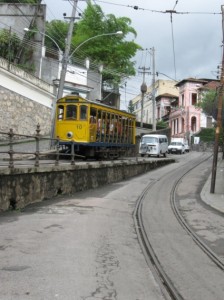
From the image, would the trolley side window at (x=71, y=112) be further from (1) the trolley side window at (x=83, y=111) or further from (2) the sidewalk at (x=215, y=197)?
(2) the sidewalk at (x=215, y=197)

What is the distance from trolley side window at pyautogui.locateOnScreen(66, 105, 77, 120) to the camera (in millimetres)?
26844

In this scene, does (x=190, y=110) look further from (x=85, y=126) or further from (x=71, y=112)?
(x=85, y=126)

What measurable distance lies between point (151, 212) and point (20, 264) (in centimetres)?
802

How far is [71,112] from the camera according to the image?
27000mm

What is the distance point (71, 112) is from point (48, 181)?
11399 millimetres

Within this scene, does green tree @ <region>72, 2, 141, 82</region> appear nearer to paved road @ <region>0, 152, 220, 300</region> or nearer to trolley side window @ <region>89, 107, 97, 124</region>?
trolley side window @ <region>89, 107, 97, 124</region>

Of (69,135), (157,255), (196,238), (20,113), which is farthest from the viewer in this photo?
(20,113)

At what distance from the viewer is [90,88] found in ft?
168

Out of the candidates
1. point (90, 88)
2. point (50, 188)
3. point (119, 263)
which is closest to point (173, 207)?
point (50, 188)

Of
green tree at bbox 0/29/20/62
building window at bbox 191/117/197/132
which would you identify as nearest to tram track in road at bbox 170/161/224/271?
green tree at bbox 0/29/20/62

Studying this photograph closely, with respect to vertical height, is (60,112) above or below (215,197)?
above

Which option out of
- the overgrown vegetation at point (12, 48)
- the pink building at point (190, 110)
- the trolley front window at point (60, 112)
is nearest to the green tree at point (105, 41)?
the overgrown vegetation at point (12, 48)

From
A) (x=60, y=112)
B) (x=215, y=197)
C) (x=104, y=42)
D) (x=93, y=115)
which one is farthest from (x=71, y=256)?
(x=104, y=42)

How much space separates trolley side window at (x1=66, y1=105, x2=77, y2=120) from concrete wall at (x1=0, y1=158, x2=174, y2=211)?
359cm
